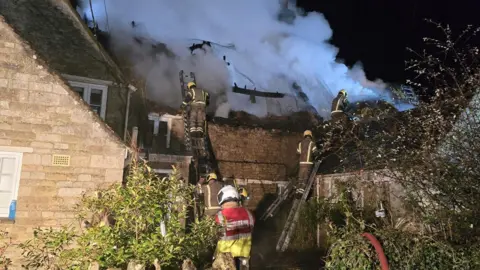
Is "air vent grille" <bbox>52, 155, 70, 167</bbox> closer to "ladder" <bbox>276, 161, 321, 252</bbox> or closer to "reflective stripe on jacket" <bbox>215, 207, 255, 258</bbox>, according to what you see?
"reflective stripe on jacket" <bbox>215, 207, 255, 258</bbox>

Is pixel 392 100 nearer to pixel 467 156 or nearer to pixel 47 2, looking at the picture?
pixel 467 156

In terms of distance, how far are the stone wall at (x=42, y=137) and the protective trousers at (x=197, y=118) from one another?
3.04 m

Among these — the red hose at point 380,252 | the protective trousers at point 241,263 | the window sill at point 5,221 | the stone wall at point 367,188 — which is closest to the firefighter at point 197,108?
the stone wall at point 367,188

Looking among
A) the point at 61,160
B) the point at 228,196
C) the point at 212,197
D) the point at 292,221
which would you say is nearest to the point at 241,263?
the point at 228,196

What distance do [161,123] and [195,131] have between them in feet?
9.89

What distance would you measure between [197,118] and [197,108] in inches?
10.8

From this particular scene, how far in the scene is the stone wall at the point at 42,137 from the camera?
22.7 ft

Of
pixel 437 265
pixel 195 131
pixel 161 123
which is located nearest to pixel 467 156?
pixel 437 265

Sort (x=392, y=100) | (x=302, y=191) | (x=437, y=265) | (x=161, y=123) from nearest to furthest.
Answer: (x=437, y=265) → (x=392, y=100) → (x=302, y=191) → (x=161, y=123)

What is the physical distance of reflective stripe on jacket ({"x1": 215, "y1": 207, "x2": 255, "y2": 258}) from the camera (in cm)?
533

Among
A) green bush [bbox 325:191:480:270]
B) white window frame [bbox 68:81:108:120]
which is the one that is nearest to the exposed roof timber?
white window frame [bbox 68:81:108:120]

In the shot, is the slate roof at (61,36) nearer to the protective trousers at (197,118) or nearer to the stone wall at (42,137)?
the protective trousers at (197,118)

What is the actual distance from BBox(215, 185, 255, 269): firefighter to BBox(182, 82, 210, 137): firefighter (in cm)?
479

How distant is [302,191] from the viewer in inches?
427
